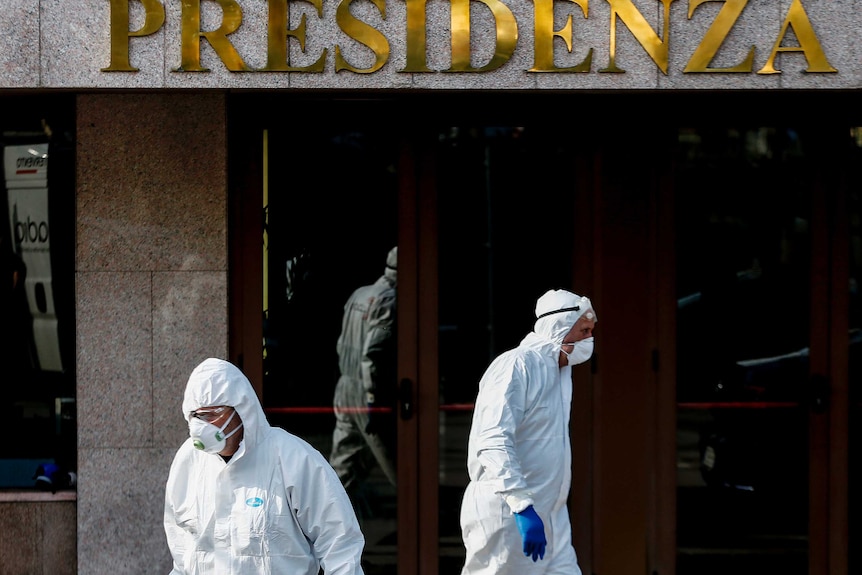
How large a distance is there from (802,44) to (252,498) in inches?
142

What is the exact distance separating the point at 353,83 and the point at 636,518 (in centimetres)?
312

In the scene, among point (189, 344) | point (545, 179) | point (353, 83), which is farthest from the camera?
point (545, 179)

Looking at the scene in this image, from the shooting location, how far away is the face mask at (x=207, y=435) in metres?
4.83

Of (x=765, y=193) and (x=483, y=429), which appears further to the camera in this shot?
(x=765, y=193)

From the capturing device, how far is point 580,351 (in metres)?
6.52

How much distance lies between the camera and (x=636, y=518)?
788cm

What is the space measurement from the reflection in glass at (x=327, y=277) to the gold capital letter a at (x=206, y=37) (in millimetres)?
1426

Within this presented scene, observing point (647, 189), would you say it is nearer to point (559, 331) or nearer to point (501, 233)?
point (501, 233)

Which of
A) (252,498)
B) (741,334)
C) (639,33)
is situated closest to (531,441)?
(252,498)

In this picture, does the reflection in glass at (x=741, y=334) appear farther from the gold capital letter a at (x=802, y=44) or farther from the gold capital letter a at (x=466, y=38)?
the gold capital letter a at (x=466, y=38)

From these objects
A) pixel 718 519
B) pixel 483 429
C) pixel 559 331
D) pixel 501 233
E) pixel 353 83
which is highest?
pixel 353 83

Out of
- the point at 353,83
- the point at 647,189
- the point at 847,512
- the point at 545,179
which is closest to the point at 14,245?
the point at 353,83

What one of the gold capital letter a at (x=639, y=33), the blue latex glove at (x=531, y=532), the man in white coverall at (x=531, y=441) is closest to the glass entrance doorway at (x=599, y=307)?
the gold capital letter a at (x=639, y=33)

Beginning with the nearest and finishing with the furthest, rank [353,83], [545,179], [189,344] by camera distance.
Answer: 1. [353,83]
2. [189,344]
3. [545,179]
